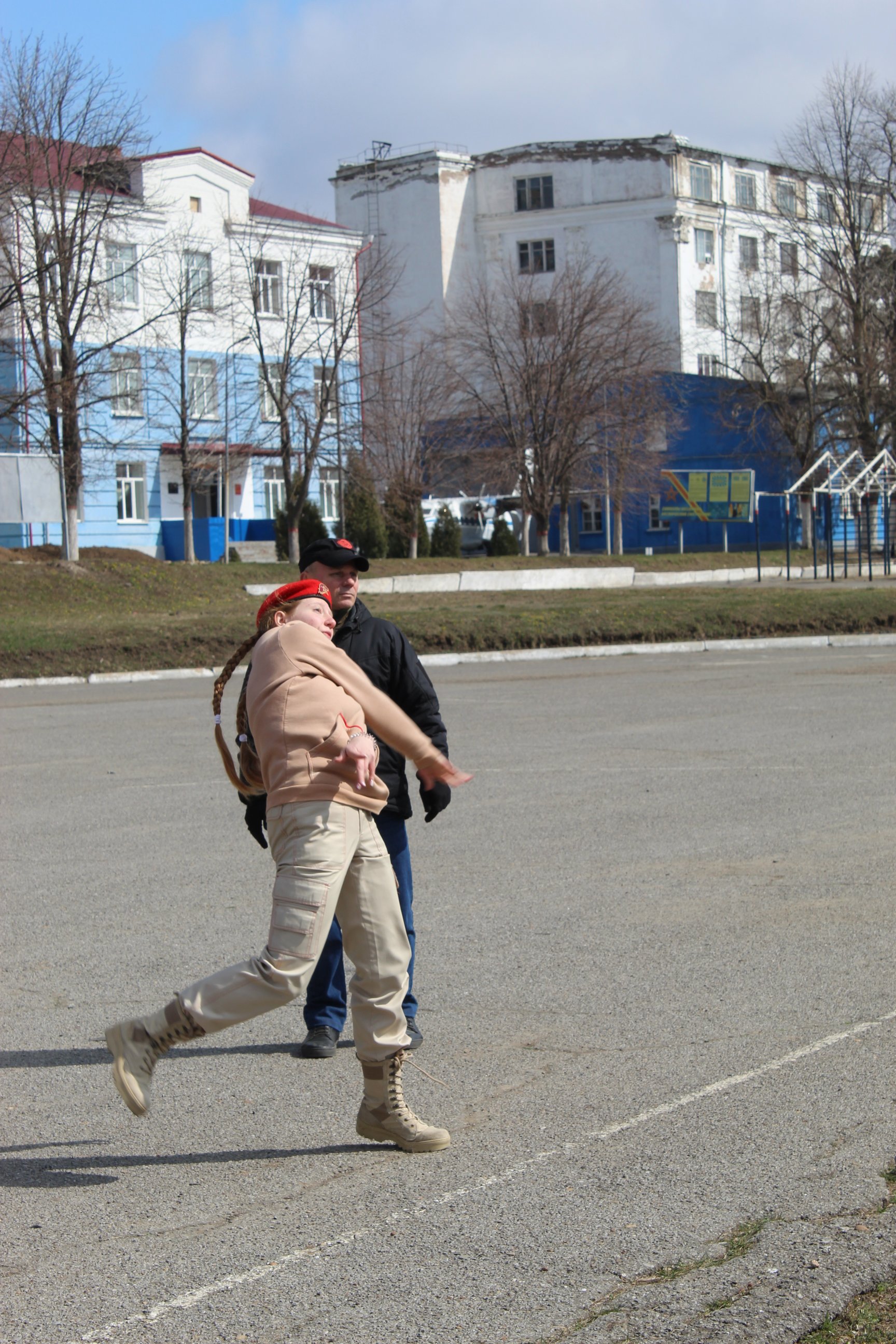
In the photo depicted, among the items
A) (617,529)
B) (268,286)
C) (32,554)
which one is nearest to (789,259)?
(617,529)

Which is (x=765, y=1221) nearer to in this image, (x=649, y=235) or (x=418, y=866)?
(x=418, y=866)

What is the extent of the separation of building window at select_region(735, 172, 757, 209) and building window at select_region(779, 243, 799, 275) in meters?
3.93

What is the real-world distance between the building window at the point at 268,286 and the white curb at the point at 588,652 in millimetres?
24263

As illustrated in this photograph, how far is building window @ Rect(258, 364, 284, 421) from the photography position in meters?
42.2

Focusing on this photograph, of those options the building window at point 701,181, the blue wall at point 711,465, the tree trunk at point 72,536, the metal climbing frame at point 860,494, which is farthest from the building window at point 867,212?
the tree trunk at point 72,536

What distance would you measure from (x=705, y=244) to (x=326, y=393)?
36077 mm

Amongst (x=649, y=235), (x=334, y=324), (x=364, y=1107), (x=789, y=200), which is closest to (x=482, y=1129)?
(x=364, y=1107)

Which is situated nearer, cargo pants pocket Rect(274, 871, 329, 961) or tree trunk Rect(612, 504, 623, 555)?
cargo pants pocket Rect(274, 871, 329, 961)

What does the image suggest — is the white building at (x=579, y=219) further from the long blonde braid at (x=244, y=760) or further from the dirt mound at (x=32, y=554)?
the long blonde braid at (x=244, y=760)

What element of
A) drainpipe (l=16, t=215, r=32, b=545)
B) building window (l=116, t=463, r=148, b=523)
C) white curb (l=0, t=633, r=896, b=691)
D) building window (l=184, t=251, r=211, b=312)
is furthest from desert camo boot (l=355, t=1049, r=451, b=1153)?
building window (l=116, t=463, r=148, b=523)

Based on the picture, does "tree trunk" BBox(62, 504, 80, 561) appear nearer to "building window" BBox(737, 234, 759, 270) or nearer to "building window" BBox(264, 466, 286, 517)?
"building window" BBox(264, 466, 286, 517)

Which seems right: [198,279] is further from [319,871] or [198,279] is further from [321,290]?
[319,871]

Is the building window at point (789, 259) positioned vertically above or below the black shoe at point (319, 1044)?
above

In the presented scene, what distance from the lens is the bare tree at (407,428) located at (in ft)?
149
